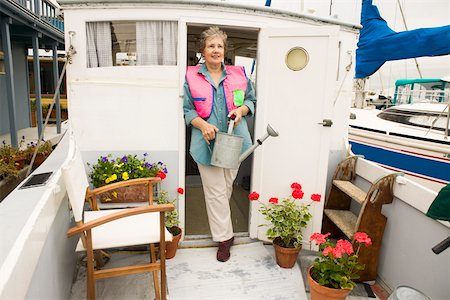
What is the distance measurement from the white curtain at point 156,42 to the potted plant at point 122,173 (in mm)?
847

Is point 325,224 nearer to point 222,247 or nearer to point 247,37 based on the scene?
point 222,247

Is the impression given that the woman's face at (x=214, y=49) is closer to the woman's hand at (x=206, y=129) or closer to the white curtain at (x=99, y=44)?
the woman's hand at (x=206, y=129)

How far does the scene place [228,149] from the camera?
250 cm

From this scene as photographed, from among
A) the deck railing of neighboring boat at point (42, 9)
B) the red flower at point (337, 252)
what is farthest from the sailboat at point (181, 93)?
the deck railing of neighboring boat at point (42, 9)

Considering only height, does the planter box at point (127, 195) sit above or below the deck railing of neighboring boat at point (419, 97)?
below

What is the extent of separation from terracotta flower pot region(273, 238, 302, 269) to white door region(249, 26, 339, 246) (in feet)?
1.04

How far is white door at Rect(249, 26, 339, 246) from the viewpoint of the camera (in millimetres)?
2781

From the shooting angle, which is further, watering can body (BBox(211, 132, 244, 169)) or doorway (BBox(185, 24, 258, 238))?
doorway (BBox(185, 24, 258, 238))

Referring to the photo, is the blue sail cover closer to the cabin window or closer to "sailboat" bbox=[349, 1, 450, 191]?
"sailboat" bbox=[349, 1, 450, 191]

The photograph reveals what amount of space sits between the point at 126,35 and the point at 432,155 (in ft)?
16.0

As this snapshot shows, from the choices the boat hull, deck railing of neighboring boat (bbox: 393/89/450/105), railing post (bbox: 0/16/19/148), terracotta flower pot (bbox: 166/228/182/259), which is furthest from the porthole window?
deck railing of neighboring boat (bbox: 393/89/450/105)

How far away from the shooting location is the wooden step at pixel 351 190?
2811 millimetres

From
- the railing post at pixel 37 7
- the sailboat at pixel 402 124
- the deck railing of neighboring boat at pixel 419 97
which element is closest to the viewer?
the sailboat at pixel 402 124

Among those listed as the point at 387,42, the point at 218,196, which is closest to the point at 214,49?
the point at 218,196
